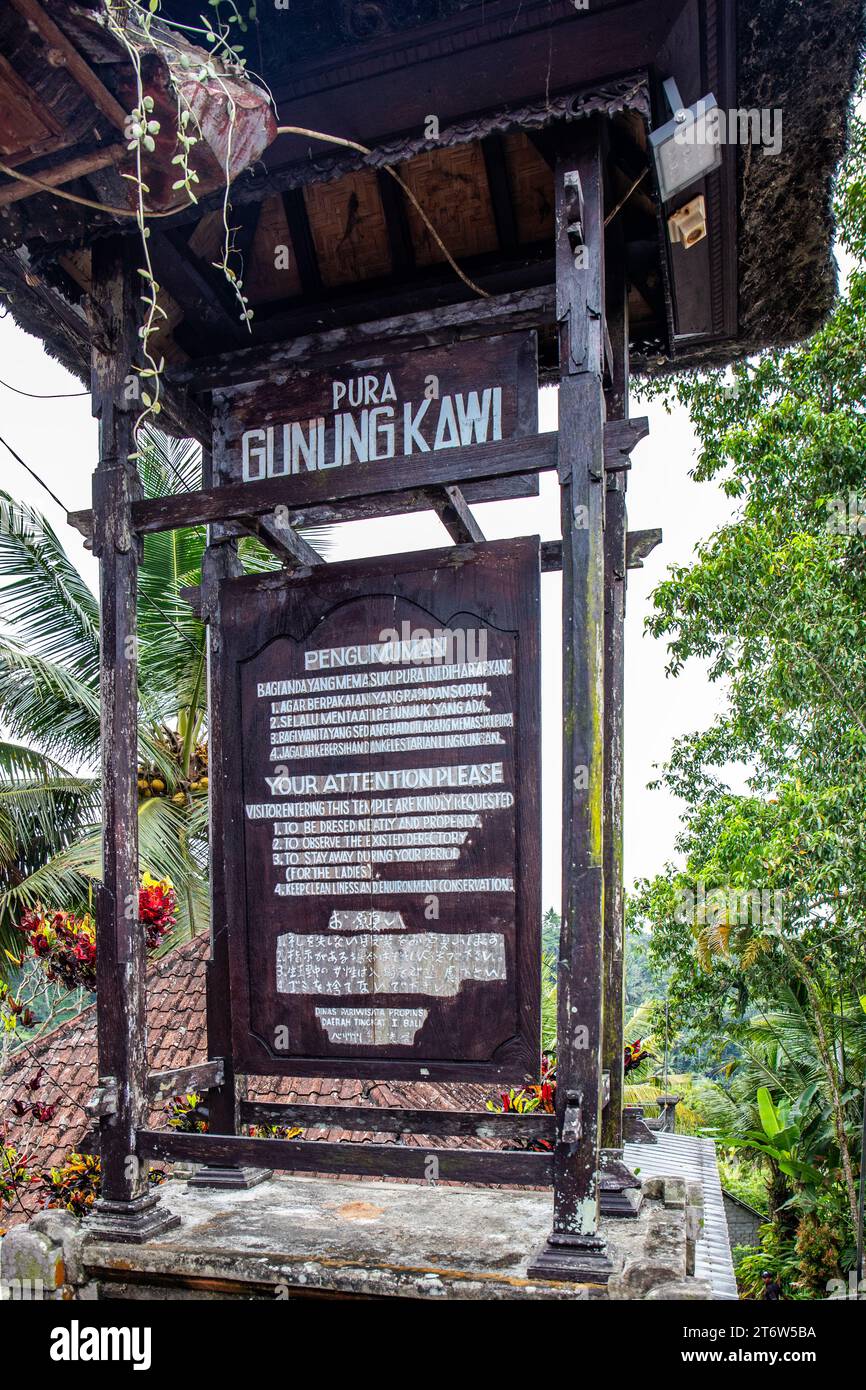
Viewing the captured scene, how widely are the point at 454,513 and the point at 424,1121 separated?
7.14 ft

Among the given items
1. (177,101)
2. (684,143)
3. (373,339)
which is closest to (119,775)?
(373,339)

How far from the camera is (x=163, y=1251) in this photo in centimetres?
344

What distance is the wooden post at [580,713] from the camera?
3.15 meters

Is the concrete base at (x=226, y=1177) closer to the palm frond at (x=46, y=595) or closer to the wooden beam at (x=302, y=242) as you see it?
the wooden beam at (x=302, y=242)

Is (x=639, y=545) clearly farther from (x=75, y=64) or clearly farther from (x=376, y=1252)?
(x=376, y=1252)

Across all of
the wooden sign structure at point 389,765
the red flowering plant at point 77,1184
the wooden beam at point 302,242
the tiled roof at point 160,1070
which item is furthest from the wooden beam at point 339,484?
the tiled roof at point 160,1070

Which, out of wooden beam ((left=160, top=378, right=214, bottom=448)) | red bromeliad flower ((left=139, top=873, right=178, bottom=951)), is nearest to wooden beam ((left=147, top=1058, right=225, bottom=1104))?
red bromeliad flower ((left=139, top=873, right=178, bottom=951))

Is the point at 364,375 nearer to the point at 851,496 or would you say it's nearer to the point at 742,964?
the point at 851,496

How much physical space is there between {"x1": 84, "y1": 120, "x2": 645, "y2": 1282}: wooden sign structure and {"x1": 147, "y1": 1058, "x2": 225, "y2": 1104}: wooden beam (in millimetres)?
19

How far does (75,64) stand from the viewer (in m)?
2.94

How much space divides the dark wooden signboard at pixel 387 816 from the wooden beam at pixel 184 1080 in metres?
0.19

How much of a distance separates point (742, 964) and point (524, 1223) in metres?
9.76

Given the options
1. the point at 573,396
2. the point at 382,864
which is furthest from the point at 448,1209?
the point at 573,396
